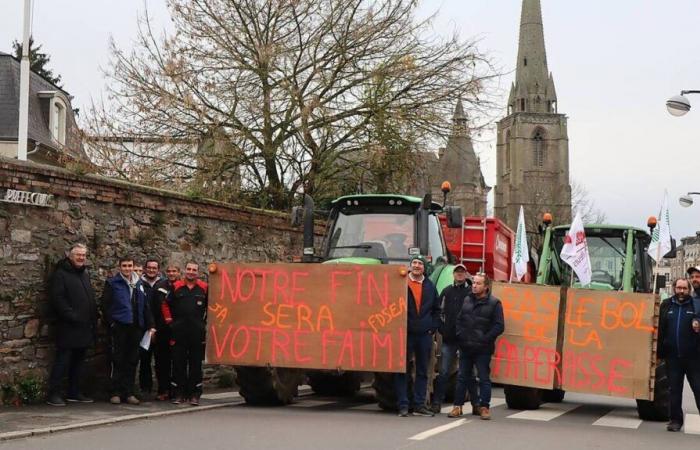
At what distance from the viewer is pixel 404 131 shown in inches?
987

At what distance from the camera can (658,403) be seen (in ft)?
43.5

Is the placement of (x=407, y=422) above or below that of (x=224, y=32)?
below

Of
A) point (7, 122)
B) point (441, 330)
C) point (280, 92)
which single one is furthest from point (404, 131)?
point (7, 122)

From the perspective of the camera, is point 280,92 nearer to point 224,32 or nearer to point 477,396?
point 224,32

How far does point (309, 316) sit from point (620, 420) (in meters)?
4.47

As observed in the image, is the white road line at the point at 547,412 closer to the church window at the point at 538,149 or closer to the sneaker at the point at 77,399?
the sneaker at the point at 77,399

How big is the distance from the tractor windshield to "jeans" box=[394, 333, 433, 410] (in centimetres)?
160

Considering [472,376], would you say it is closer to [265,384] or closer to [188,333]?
[265,384]

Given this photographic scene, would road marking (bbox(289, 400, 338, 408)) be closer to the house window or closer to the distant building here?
the distant building

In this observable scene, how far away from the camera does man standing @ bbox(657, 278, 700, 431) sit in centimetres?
1216

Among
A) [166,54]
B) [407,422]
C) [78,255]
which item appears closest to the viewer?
[407,422]

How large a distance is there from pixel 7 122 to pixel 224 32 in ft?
58.2

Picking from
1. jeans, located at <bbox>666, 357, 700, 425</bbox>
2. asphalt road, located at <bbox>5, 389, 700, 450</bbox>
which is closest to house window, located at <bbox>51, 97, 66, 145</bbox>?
asphalt road, located at <bbox>5, 389, 700, 450</bbox>

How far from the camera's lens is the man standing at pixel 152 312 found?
13.7m
